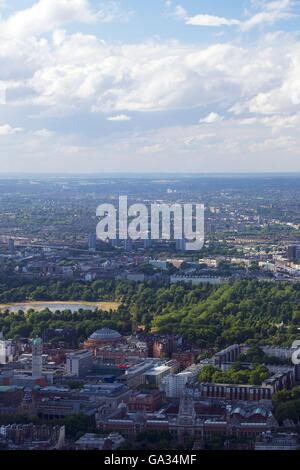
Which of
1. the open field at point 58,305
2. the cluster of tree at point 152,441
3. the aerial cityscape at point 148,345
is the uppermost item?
the cluster of tree at point 152,441

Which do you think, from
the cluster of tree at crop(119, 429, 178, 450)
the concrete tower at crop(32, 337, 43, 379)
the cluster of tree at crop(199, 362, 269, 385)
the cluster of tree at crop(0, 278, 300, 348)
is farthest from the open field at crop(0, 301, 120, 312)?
the cluster of tree at crop(119, 429, 178, 450)

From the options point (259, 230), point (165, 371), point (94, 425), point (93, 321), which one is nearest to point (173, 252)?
point (259, 230)

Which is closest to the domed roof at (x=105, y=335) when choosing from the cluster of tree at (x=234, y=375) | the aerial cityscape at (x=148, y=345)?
the aerial cityscape at (x=148, y=345)

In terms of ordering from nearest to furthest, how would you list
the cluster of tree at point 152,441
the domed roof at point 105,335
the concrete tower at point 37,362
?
1. the cluster of tree at point 152,441
2. the concrete tower at point 37,362
3. the domed roof at point 105,335

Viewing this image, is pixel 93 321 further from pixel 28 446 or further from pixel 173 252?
pixel 173 252

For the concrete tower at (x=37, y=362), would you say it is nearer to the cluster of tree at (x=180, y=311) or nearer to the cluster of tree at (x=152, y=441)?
the cluster of tree at (x=180, y=311)

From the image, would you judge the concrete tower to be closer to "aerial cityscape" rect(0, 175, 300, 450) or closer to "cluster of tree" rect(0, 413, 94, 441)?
"aerial cityscape" rect(0, 175, 300, 450)
